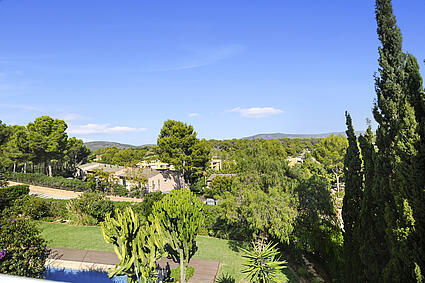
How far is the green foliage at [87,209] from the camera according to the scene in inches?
508

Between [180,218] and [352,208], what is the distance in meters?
4.74

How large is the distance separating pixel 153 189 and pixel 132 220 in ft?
71.1

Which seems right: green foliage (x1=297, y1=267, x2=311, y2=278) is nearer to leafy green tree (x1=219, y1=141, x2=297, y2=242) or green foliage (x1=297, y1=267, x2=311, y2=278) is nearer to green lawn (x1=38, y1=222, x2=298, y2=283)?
green lawn (x1=38, y1=222, x2=298, y2=283)

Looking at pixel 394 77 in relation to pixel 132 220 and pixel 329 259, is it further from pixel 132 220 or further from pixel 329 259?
pixel 132 220

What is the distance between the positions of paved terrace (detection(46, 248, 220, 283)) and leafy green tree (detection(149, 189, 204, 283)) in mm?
1742

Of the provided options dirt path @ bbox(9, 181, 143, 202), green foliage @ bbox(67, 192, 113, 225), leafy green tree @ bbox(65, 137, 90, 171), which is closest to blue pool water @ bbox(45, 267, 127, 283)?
green foliage @ bbox(67, 192, 113, 225)

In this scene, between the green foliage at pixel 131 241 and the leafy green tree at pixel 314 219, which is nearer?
the green foliage at pixel 131 241

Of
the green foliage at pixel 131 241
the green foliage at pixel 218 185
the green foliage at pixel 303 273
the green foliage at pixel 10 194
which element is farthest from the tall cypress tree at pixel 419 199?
the green foliage at pixel 218 185

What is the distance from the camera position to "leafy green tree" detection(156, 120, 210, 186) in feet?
80.7

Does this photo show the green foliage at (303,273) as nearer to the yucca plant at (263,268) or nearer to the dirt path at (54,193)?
the yucca plant at (263,268)

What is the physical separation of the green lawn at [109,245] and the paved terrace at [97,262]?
34cm

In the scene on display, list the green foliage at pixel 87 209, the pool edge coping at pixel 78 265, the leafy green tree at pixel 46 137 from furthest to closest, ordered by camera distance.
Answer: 1. the leafy green tree at pixel 46 137
2. the green foliage at pixel 87 209
3. the pool edge coping at pixel 78 265

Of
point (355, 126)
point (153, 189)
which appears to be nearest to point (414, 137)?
point (355, 126)

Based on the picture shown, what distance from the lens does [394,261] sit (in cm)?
435
